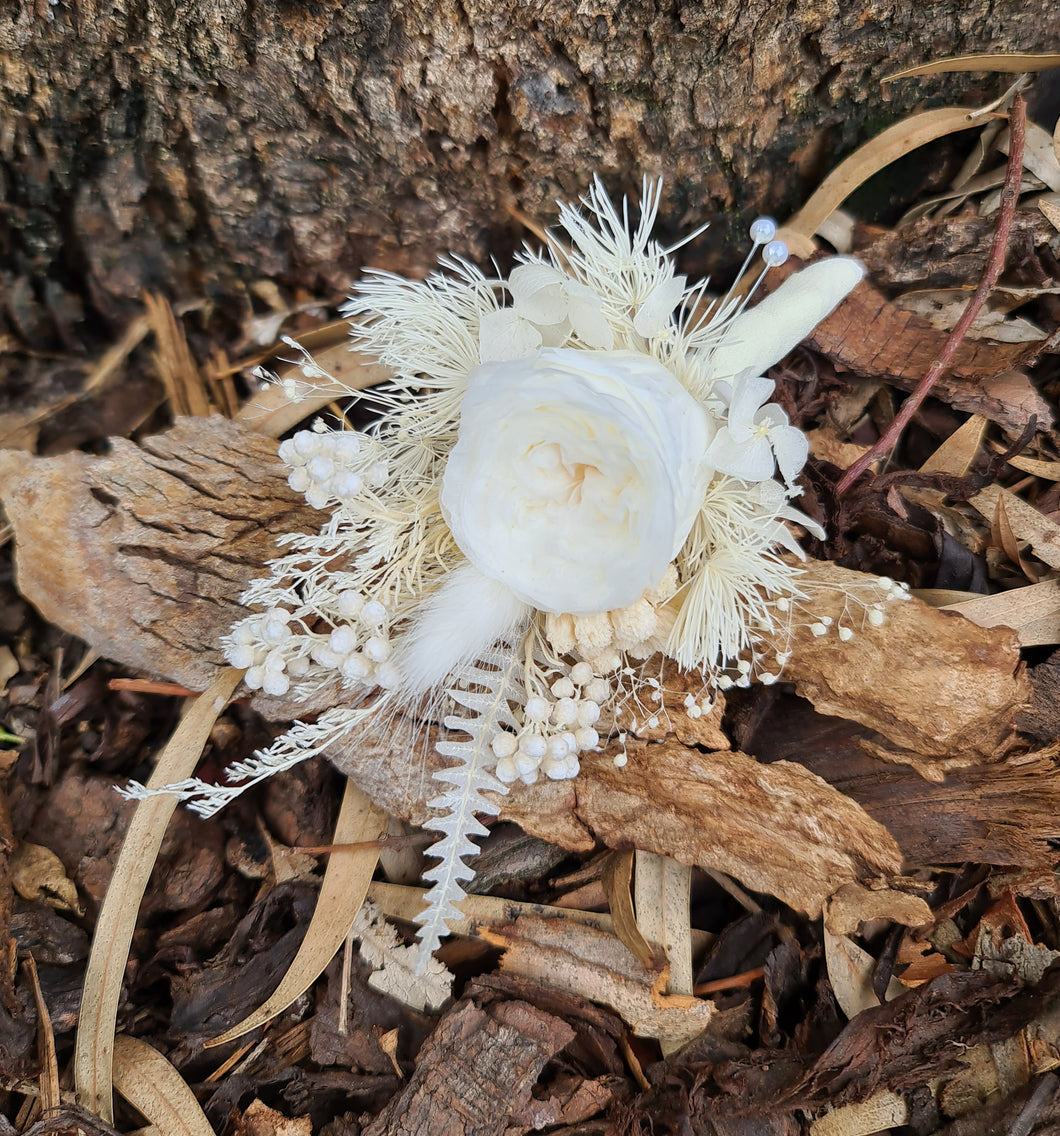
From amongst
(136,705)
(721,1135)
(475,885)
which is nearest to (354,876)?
(475,885)

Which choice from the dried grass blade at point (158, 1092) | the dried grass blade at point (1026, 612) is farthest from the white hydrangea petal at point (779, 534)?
the dried grass blade at point (158, 1092)

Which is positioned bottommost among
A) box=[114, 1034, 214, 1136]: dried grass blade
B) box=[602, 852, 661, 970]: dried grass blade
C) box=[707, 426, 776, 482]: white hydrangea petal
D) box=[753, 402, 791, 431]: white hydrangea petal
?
box=[114, 1034, 214, 1136]: dried grass blade

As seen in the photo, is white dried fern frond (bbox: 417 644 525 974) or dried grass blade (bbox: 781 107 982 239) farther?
dried grass blade (bbox: 781 107 982 239)

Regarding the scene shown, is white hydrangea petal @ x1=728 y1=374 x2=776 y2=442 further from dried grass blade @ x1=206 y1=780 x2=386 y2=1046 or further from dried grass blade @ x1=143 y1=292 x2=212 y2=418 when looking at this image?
dried grass blade @ x1=143 y1=292 x2=212 y2=418

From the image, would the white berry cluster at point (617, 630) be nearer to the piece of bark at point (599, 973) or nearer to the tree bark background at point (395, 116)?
the piece of bark at point (599, 973)

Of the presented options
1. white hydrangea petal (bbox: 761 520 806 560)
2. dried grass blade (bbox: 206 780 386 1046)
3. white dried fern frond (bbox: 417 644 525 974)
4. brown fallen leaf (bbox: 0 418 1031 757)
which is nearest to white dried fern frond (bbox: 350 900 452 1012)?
dried grass blade (bbox: 206 780 386 1046)

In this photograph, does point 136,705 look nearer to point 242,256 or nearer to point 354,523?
point 354,523

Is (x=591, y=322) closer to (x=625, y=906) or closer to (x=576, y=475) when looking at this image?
(x=576, y=475)
